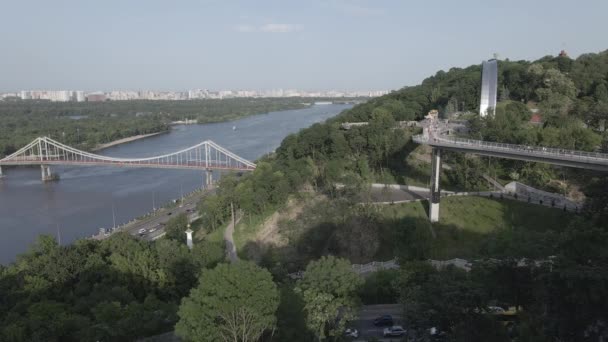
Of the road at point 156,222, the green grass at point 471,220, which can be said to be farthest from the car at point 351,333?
the road at point 156,222

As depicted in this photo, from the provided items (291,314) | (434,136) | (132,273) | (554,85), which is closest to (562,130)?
(434,136)

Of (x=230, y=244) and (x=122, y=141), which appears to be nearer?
(x=230, y=244)

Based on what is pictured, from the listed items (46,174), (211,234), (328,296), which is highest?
(328,296)

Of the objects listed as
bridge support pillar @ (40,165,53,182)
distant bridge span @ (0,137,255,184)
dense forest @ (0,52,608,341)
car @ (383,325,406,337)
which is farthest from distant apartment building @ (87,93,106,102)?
car @ (383,325,406,337)

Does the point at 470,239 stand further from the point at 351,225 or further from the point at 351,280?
the point at 351,280

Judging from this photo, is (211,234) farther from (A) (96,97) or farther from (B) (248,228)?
(A) (96,97)

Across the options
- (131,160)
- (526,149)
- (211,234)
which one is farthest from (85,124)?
(526,149)
